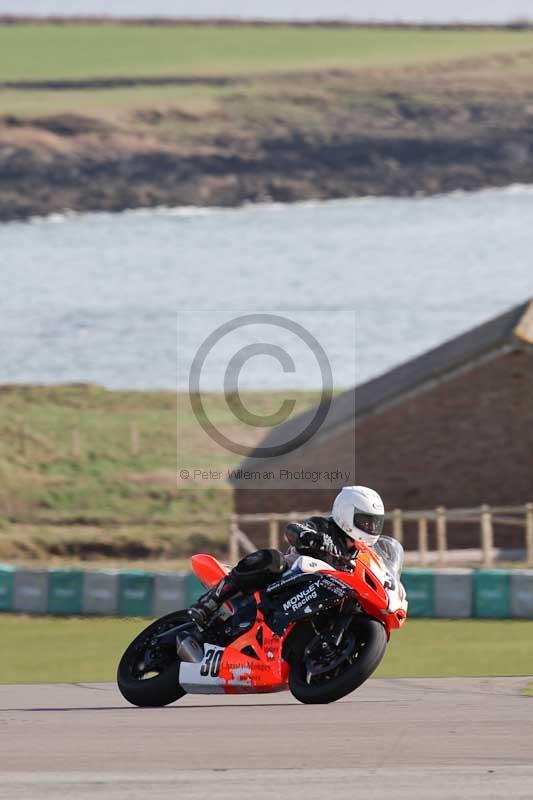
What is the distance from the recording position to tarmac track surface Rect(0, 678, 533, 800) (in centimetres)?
987

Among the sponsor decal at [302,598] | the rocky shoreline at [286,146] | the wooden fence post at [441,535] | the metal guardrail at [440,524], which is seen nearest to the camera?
the sponsor decal at [302,598]

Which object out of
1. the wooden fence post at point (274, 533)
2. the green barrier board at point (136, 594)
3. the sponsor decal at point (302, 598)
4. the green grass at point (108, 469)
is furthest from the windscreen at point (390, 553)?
the green grass at point (108, 469)

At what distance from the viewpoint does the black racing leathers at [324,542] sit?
497 inches

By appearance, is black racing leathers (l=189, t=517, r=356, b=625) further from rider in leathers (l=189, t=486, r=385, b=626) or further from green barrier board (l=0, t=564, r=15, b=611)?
green barrier board (l=0, t=564, r=15, b=611)

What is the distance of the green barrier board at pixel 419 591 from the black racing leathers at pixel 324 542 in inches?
426

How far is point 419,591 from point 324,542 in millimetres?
11133

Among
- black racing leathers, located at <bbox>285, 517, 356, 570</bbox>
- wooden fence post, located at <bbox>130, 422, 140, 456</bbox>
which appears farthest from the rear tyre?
wooden fence post, located at <bbox>130, 422, 140, 456</bbox>

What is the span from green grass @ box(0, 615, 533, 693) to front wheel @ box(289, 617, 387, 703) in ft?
13.1

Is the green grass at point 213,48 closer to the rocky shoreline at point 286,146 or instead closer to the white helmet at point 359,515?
the rocky shoreline at point 286,146

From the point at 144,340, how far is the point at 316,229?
85.2 ft

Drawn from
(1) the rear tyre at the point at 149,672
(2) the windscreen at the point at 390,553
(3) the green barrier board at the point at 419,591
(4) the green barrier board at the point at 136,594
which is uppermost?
(2) the windscreen at the point at 390,553

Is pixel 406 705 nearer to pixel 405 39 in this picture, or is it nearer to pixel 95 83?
pixel 95 83

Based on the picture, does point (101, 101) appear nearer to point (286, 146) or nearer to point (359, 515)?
point (286, 146)

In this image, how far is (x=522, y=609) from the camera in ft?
73.8
